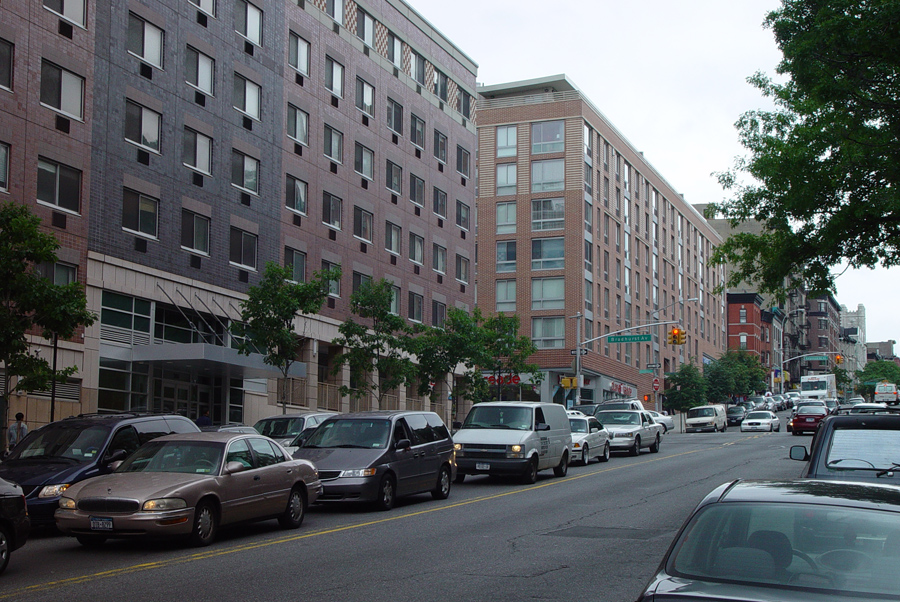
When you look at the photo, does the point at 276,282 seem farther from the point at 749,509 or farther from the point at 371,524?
the point at 749,509

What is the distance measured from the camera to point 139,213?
1271 inches

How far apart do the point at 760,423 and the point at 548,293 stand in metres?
17.0

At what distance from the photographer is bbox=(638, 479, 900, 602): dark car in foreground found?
4.68m

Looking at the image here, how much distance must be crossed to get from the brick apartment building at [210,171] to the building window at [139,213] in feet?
0.22

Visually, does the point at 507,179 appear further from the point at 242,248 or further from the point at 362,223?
the point at 242,248

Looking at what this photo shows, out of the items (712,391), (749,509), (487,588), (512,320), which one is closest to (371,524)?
(487,588)

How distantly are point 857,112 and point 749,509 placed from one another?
59.7 ft

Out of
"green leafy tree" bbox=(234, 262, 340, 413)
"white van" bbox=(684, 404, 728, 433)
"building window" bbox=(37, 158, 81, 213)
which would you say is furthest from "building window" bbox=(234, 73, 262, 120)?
"white van" bbox=(684, 404, 728, 433)

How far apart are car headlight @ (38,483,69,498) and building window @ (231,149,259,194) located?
23422mm

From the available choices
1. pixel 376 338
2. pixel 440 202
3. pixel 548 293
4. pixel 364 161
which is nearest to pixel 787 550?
pixel 376 338

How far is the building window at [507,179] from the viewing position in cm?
7294

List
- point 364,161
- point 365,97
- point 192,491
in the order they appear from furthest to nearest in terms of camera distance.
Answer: point 365,97 → point 364,161 → point 192,491

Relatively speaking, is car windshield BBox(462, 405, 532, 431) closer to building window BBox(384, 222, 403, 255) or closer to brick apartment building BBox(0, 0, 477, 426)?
brick apartment building BBox(0, 0, 477, 426)

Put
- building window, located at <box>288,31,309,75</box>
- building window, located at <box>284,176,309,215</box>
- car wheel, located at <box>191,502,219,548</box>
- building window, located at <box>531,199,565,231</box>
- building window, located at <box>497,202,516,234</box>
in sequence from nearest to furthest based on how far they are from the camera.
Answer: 1. car wheel, located at <box>191,502,219,548</box>
2. building window, located at <box>284,176,309,215</box>
3. building window, located at <box>288,31,309,75</box>
4. building window, located at <box>531,199,565,231</box>
5. building window, located at <box>497,202,516,234</box>
